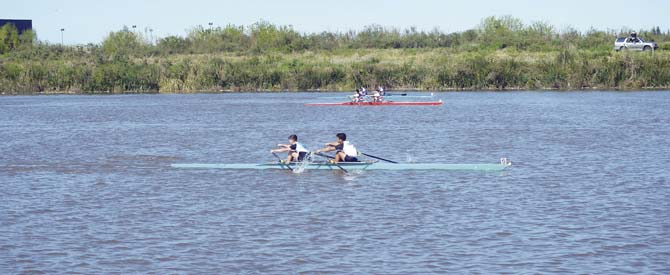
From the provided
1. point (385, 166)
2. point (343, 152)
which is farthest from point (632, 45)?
point (343, 152)

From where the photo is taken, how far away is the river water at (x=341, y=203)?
16.2 m

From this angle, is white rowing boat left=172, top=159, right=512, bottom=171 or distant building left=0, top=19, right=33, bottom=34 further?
distant building left=0, top=19, right=33, bottom=34

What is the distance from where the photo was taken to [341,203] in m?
21.5

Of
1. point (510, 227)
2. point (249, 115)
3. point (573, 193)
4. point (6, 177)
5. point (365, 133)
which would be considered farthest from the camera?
point (249, 115)

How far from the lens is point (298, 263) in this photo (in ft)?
52.4

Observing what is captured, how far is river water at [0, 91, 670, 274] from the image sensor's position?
16234 mm

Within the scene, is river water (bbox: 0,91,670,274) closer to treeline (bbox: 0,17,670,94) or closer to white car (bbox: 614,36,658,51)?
treeline (bbox: 0,17,670,94)

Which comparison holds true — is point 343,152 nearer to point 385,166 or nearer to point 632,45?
point 385,166

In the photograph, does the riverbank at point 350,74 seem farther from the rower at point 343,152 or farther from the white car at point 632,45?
the rower at point 343,152

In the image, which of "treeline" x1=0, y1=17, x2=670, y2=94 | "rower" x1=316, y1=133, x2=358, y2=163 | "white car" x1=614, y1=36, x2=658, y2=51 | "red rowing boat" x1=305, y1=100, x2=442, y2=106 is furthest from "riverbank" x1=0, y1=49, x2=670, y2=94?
"rower" x1=316, y1=133, x2=358, y2=163

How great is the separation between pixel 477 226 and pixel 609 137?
1925 cm

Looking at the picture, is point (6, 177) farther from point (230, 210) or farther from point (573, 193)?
point (573, 193)

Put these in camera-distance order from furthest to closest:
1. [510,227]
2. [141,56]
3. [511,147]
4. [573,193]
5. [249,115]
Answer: [141,56], [249,115], [511,147], [573,193], [510,227]

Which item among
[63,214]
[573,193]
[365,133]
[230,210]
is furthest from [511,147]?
[63,214]
